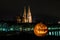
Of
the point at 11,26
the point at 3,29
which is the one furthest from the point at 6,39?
the point at 11,26

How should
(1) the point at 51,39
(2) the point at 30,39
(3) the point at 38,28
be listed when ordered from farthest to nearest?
(1) the point at 51,39 < (2) the point at 30,39 < (3) the point at 38,28

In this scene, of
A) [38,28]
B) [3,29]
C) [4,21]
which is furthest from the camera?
[4,21]

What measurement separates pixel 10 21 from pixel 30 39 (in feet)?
53.8

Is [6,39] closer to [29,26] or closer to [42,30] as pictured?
[29,26]

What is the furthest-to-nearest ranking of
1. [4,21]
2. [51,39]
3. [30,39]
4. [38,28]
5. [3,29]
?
[4,21], [3,29], [51,39], [30,39], [38,28]

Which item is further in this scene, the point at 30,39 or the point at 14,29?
the point at 14,29

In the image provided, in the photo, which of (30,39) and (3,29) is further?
(3,29)

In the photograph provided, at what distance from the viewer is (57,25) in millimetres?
49531

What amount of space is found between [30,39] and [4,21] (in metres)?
15.5

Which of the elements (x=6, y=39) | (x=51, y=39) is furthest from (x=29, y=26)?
(x=6, y=39)

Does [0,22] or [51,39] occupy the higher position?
[0,22]

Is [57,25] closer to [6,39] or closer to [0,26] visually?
[0,26]

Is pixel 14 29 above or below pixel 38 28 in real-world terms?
below

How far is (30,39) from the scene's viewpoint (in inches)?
1302
